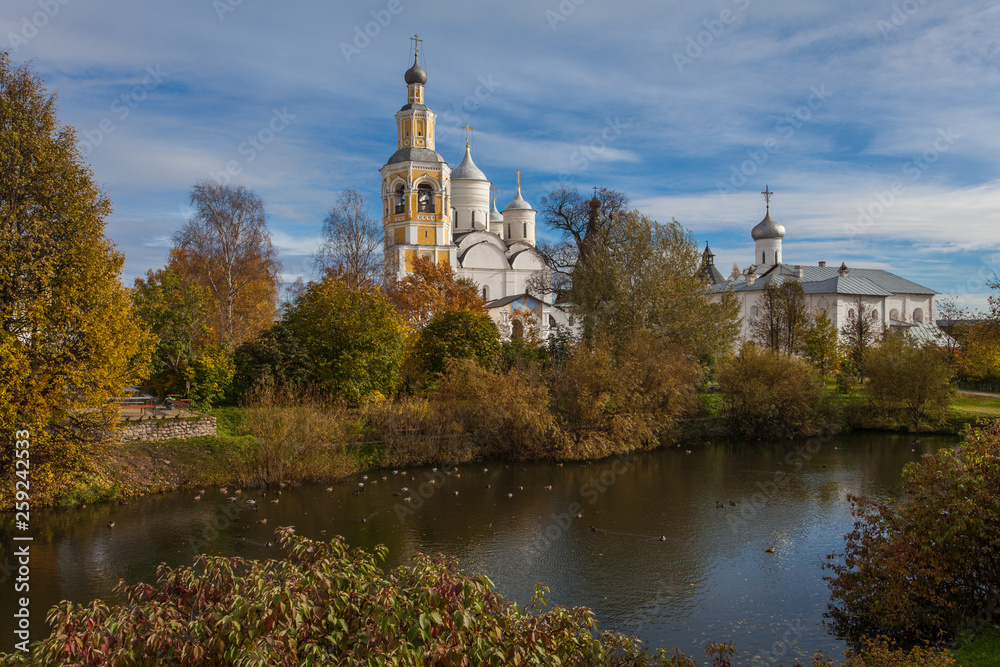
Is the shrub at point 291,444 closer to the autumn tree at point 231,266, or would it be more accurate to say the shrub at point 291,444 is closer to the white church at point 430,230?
the autumn tree at point 231,266

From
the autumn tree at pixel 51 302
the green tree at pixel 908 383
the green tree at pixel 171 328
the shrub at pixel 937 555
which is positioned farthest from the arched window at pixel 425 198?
the shrub at pixel 937 555

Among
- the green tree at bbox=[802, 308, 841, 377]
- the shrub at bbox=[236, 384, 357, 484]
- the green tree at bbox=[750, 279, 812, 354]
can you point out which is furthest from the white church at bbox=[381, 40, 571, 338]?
the shrub at bbox=[236, 384, 357, 484]

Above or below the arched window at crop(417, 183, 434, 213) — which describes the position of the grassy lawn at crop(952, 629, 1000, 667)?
below

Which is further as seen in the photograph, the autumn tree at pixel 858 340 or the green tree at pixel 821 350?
the green tree at pixel 821 350

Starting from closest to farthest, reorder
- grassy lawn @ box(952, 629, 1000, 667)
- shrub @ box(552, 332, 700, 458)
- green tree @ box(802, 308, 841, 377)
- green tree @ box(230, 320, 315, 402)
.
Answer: grassy lawn @ box(952, 629, 1000, 667) < green tree @ box(230, 320, 315, 402) < shrub @ box(552, 332, 700, 458) < green tree @ box(802, 308, 841, 377)

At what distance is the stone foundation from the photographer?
15452mm

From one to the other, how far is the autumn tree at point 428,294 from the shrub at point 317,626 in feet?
80.9

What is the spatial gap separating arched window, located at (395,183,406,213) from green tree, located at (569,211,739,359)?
69.5 ft

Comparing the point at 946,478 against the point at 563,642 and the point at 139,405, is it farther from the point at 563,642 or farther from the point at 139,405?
the point at 139,405

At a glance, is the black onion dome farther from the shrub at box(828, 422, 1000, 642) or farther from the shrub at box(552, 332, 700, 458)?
the shrub at box(828, 422, 1000, 642)

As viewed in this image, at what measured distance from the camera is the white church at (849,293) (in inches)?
1703

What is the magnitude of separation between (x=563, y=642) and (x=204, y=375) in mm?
15645

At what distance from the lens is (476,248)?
152ft

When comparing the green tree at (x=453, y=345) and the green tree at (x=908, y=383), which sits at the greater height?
the green tree at (x=453, y=345)
